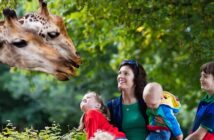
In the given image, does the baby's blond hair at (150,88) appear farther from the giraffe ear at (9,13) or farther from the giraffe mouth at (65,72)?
the giraffe ear at (9,13)

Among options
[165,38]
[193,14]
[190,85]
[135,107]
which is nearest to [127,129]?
[135,107]

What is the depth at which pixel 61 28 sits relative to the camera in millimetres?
5652

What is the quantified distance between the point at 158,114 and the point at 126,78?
40cm

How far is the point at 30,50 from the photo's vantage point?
5496mm

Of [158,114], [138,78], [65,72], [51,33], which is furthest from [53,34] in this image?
[158,114]

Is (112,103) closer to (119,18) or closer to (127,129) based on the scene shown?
(127,129)

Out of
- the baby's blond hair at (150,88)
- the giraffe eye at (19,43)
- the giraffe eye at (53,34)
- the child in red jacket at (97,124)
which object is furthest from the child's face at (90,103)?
the giraffe eye at (19,43)

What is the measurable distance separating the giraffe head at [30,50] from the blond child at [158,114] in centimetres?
61

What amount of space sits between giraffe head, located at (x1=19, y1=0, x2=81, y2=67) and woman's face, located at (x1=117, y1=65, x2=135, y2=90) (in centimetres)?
52

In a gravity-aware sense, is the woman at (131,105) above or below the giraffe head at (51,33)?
below

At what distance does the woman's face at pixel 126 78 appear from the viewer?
5.85m

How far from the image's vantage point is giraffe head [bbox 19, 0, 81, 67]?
18.0 ft

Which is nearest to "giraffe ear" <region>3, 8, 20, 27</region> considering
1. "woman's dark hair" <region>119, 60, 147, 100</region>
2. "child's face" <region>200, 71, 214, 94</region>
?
"woman's dark hair" <region>119, 60, 147, 100</region>

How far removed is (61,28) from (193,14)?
425 cm
